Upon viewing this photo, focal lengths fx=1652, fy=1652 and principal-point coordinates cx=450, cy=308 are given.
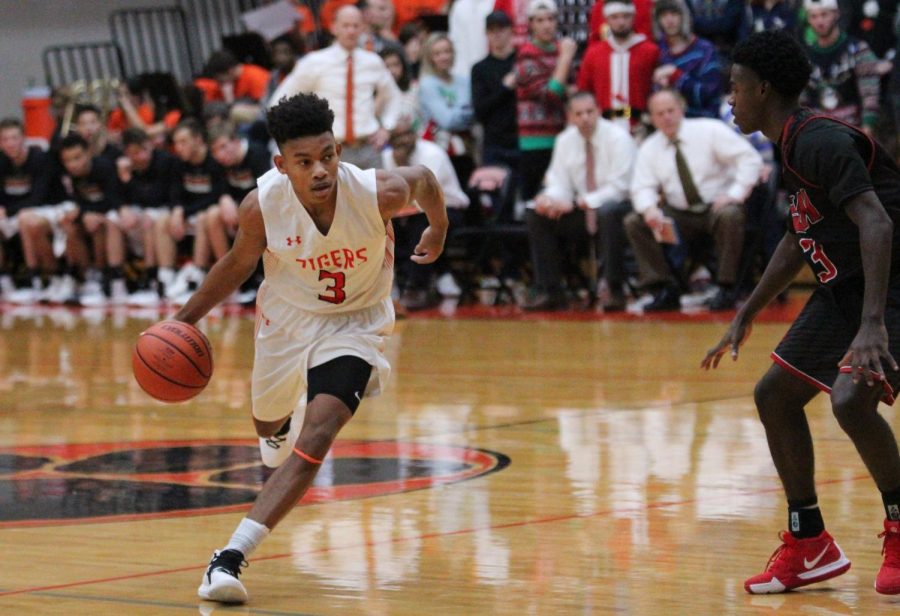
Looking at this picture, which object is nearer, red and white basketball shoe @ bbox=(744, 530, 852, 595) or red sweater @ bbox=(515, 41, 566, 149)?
red and white basketball shoe @ bbox=(744, 530, 852, 595)

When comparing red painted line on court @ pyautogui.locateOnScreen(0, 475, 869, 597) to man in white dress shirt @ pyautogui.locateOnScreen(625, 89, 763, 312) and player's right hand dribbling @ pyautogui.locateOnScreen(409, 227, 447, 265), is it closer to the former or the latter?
player's right hand dribbling @ pyautogui.locateOnScreen(409, 227, 447, 265)

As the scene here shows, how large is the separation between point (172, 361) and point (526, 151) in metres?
8.89

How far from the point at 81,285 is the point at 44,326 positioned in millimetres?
3529

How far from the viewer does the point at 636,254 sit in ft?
41.5

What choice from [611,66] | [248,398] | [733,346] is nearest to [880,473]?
[733,346]

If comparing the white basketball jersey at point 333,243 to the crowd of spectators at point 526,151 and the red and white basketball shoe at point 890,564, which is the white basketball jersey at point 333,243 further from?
the crowd of spectators at point 526,151

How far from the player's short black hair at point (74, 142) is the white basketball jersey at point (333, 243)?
38.2ft

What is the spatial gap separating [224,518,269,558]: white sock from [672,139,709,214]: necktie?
27.7 feet

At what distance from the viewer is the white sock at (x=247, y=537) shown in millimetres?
4238

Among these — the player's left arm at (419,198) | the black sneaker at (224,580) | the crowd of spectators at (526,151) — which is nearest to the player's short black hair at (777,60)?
the player's left arm at (419,198)

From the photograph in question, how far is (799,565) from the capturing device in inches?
167

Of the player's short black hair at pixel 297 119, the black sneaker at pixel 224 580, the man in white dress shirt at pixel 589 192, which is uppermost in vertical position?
the player's short black hair at pixel 297 119

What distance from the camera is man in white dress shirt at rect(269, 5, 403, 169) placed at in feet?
43.1

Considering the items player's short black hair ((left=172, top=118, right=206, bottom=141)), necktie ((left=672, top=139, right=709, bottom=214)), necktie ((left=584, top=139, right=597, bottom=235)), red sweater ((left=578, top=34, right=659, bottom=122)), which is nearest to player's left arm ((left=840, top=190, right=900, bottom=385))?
necktie ((left=672, top=139, right=709, bottom=214))
